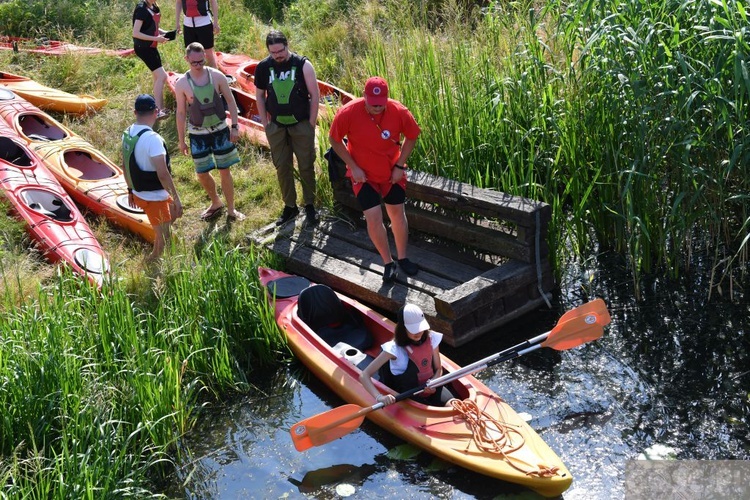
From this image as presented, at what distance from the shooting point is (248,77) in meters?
10.5

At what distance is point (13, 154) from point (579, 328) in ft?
18.0

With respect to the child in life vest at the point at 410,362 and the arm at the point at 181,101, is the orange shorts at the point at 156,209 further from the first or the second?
the child in life vest at the point at 410,362

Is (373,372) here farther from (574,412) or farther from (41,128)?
(41,128)

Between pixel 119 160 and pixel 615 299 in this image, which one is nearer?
pixel 615 299

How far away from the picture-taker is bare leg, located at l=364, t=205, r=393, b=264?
636 centimetres

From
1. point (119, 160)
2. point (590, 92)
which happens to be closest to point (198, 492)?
point (590, 92)

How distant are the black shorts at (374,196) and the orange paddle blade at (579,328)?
1.54 m

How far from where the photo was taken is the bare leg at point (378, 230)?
250 inches

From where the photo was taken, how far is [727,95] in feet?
18.4

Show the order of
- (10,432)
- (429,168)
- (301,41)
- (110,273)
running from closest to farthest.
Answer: (10,432), (110,273), (429,168), (301,41)

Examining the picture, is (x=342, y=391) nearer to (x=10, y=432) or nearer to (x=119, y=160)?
(x=10, y=432)

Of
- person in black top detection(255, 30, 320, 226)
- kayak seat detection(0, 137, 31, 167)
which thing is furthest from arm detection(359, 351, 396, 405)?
kayak seat detection(0, 137, 31, 167)

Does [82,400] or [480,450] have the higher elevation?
[82,400]

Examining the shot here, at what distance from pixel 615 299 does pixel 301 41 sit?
6.97 m
